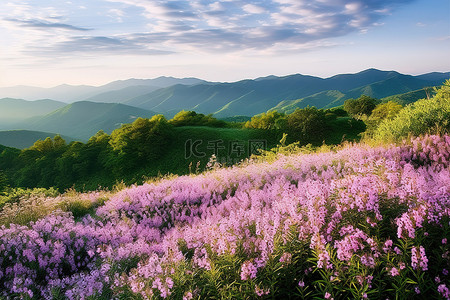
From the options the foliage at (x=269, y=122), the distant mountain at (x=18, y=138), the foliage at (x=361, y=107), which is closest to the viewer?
the foliage at (x=269, y=122)

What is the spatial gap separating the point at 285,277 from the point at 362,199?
113 centimetres

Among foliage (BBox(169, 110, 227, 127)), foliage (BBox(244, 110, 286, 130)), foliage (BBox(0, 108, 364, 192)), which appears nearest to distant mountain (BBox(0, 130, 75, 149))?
foliage (BBox(0, 108, 364, 192))

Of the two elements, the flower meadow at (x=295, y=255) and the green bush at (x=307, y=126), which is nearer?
the flower meadow at (x=295, y=255)

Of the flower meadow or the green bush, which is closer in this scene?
the flower meadow

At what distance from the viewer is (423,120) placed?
8391 mm

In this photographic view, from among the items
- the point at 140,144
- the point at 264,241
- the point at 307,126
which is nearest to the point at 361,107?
the point at 307,126

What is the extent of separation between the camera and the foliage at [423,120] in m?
8.19

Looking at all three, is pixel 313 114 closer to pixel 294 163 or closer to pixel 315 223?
pixel 294 163

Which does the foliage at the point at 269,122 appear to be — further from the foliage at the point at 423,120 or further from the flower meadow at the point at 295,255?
the flower meadow at the point at 295,255

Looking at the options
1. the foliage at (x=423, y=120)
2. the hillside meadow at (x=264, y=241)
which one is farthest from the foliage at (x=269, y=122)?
the hillside meadow at (x=264, y=241)

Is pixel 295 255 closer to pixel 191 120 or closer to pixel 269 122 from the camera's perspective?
pixel 269 122

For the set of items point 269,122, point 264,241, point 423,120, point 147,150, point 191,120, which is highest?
point 423,120

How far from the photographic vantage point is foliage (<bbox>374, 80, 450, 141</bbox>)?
8.19 metres

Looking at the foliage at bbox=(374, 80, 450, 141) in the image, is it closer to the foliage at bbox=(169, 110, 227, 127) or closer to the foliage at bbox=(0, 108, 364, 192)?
the foliage at bbox=(0, 108, 364, 192)
